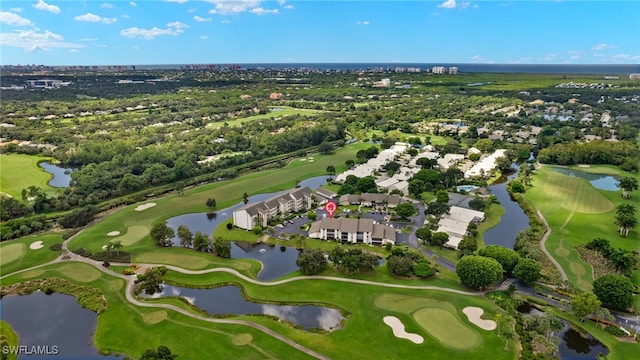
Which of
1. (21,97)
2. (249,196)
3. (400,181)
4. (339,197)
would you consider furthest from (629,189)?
(21,97)

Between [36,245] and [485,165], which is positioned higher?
[485,165]

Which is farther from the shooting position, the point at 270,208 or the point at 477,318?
the point at 270,208

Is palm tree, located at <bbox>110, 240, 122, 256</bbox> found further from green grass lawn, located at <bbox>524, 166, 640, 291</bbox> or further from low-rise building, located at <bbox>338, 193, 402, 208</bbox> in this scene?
green grass lawn, located at <bbox>524, 166, 640, 291</bbox>

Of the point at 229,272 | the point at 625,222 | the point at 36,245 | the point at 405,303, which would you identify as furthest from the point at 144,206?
the point at 625,222

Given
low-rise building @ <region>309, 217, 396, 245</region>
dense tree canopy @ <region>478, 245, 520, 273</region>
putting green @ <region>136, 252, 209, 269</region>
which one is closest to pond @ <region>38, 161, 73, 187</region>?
putting green @ <region>136, 252, 209, 269</region>

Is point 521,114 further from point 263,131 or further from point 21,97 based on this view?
point 21,97

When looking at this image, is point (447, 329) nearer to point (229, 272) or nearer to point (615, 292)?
point (615, 292)
